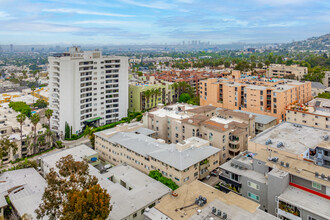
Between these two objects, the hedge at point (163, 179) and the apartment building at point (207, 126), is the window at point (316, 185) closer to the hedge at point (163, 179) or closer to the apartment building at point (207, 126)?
the hedge at point (163, 179)

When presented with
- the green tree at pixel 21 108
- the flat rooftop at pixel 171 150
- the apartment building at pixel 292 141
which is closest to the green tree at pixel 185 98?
the flat rooftop at pixel 171 150

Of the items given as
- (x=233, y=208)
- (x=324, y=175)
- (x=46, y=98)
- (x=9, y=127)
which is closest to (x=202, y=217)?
(x=233, y=208)

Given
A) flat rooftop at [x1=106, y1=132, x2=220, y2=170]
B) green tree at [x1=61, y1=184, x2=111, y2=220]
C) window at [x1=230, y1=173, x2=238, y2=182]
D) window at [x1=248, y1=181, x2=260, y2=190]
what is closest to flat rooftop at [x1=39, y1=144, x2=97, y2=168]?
flat rooftop at [x1=106, y1=132, x2=220, y2=170]

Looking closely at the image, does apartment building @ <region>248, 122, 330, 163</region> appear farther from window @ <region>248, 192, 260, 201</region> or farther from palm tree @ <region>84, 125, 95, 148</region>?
palm tree @ <region>84, 125, 95, 148</region>

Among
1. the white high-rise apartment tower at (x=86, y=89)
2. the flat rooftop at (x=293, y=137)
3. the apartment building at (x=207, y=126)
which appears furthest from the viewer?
the white high-rise apartment tower at (x=86, y=89)

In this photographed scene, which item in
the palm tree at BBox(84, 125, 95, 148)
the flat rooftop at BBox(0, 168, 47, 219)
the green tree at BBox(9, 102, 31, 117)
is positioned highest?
the green tree at BBox(9, 102, 31, 117)

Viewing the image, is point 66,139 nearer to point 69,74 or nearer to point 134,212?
point 69,74
